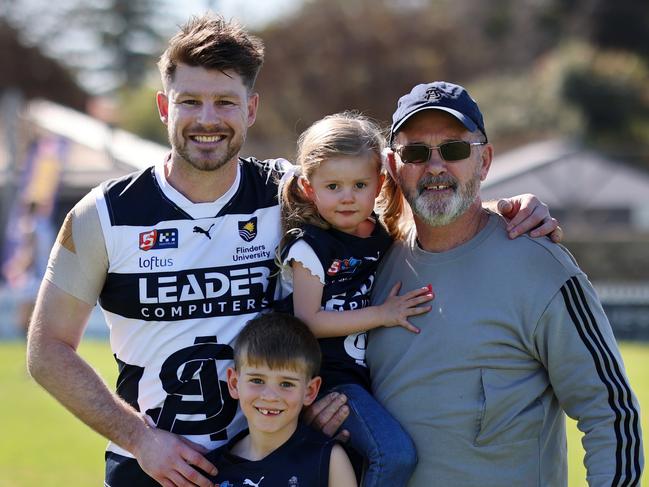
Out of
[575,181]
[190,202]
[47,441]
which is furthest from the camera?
Answer: [575,181]

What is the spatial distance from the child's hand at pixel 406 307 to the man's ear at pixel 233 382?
0.57 metres

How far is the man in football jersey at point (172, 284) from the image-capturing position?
3.53 metres

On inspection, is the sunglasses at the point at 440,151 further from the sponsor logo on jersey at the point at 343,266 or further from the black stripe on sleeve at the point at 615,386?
the black stripe on sleeve at the point at 615,386

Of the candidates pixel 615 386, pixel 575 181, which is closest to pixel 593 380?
pixel 615 386

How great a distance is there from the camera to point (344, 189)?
12.2 ft

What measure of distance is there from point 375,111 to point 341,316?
31400 mm

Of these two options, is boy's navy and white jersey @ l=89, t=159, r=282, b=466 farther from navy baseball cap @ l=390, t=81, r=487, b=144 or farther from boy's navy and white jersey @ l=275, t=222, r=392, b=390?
navy baseball cap @ l=390, t=81, r=487, b=144

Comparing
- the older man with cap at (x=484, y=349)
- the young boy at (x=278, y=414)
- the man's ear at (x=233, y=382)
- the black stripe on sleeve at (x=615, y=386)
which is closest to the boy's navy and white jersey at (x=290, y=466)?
the young boy at (x=278, y=414)

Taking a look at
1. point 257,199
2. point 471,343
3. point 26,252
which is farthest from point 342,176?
point 26,252

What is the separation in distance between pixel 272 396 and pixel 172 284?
0.56 m

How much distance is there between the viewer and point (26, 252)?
56.0 ft

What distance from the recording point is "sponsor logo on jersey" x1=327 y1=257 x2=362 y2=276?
367 centimetres

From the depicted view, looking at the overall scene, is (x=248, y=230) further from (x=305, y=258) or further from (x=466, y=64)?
(x=466, y=64)

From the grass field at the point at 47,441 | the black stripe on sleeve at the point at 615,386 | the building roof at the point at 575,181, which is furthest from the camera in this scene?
the building roof at the point at 575,181
